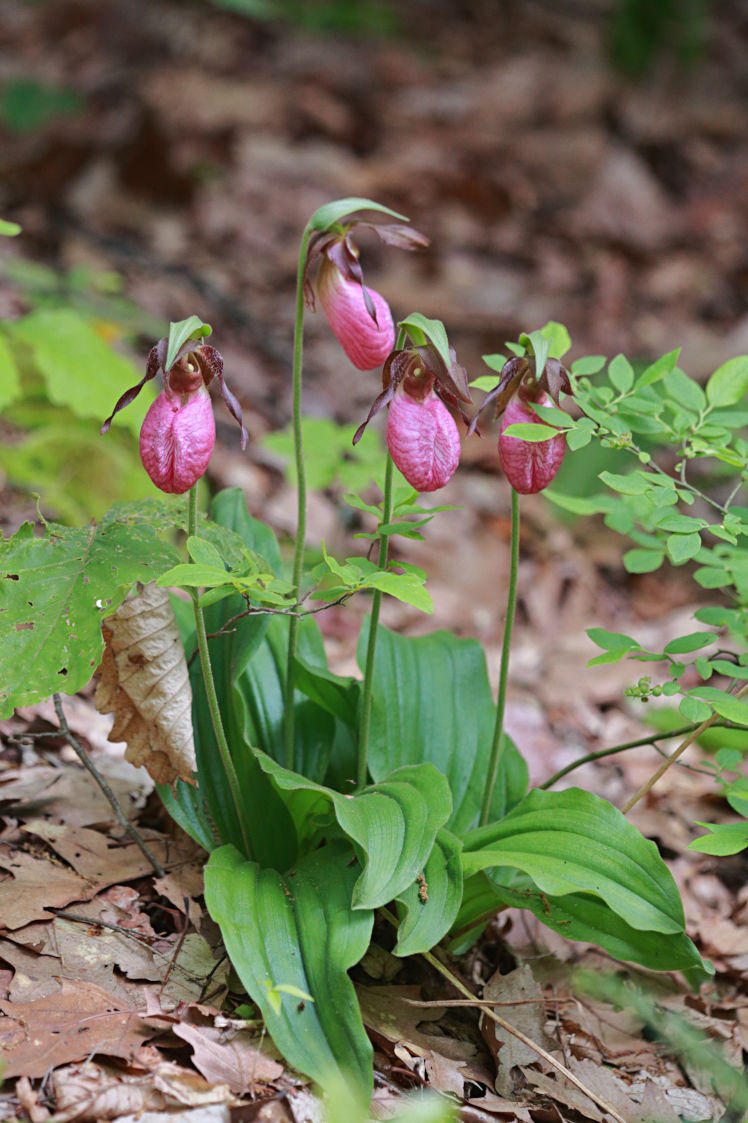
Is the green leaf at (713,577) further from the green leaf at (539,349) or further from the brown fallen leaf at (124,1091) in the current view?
the brown fallen leaf at (124,1091)

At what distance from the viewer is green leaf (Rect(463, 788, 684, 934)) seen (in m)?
1.22

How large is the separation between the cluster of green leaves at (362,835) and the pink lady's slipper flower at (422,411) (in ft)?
1.26

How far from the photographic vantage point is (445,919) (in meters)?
1.22

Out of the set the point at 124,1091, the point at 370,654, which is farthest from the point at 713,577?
the point at 124,1091

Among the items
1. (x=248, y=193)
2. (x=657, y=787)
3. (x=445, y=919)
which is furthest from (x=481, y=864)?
(x=248, y=193)

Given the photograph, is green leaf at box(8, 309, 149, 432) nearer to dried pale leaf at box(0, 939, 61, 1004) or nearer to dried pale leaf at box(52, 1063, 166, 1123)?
dried pale leaf at box(0, 939, 61, 1004)

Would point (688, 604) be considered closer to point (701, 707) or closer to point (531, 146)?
point (701, 707)

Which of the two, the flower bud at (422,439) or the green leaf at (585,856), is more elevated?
the flower bud at (422,439)

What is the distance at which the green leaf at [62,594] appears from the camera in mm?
1210

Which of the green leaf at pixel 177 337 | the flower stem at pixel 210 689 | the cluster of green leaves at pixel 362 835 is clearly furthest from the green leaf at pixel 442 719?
the green leaf at pixel 177 337

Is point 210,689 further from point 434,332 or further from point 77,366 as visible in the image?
point 77,366

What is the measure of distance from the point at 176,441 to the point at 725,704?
817mm

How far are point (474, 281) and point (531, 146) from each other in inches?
48.2

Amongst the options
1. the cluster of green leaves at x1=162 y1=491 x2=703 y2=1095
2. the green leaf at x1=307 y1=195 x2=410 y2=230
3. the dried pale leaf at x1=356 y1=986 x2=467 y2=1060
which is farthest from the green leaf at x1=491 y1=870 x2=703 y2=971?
the green leaf at x1=307 y1=195 x2=410 y2=230
